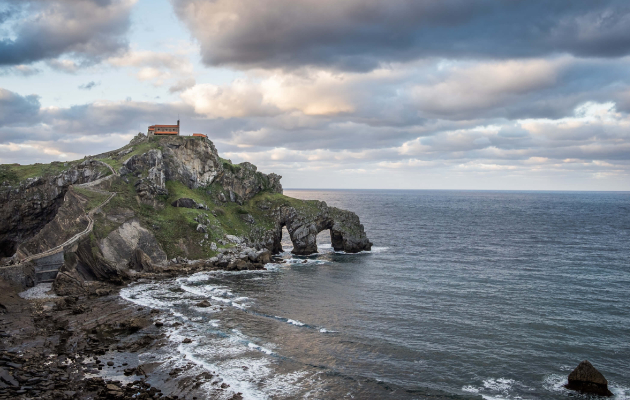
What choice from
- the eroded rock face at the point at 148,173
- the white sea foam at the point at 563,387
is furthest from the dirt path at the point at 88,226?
the white sea foam at the point at 563,387

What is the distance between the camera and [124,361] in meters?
39.7

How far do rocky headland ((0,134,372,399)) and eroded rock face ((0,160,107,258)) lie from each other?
20 centimetres

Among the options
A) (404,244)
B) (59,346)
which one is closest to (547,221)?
(404,244)

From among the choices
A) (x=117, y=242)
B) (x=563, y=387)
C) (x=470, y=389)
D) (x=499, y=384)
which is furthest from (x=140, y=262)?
(x=563, y=387)

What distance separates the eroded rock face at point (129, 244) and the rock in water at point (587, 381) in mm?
65003

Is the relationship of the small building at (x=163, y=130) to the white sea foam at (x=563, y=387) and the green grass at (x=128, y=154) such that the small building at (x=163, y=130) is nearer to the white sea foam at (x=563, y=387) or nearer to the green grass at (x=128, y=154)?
the green grass at (x=128, y=154)

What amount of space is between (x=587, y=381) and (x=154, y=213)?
77162mm

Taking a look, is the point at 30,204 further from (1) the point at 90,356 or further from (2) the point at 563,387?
(2) the point at 563,387

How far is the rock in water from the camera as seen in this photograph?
3431 centimetres

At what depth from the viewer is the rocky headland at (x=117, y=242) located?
3750 centimetres

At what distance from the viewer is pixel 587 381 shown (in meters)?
34.8

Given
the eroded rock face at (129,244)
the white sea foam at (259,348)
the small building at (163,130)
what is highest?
the small building at (163,130)

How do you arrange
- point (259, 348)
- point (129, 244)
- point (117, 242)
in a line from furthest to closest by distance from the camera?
1. point (129, 244)
2. point (117, 242)
3. point (259, 348)

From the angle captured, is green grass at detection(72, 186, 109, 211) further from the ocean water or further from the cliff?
the ocean water
